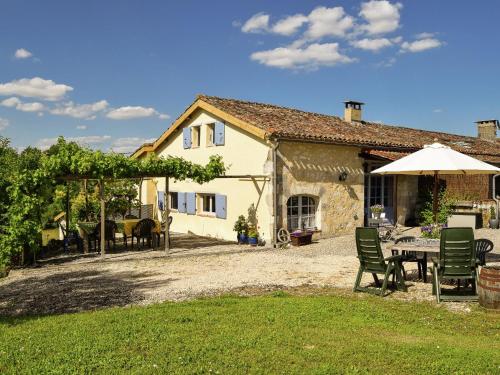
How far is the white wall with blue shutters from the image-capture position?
46.0 ft

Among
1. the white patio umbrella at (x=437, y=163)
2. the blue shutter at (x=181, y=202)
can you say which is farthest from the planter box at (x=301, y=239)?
the blue shutter at (x=181, y=202)

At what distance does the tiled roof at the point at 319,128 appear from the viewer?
1438cm

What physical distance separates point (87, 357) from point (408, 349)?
3.13 meters

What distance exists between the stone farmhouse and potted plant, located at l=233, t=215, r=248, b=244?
45 cm

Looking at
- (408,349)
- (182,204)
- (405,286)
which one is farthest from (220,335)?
(182,204)

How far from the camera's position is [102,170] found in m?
11.3

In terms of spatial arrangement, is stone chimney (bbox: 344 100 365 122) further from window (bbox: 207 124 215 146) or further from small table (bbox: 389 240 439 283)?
small table (bbox: 389 240 439 283)

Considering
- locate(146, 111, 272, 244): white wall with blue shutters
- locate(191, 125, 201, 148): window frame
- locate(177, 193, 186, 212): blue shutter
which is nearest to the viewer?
locate(146, 111, 272, 244): white wall with blue shutters

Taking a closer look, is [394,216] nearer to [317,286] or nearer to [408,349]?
[317,286]

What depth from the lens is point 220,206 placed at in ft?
50.3

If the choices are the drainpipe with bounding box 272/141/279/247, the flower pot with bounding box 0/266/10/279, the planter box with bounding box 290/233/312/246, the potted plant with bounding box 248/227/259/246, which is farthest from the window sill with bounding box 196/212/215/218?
the flower pot with bounding box 0/266/10/279

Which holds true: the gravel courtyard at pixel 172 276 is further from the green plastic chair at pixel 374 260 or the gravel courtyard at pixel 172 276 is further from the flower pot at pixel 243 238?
the flower pot at pixel 243 238

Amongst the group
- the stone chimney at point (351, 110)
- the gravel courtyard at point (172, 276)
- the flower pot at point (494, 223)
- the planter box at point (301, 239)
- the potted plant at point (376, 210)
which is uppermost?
the stone chimney at point (351, 110)

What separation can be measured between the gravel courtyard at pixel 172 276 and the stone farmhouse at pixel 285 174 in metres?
1.70
